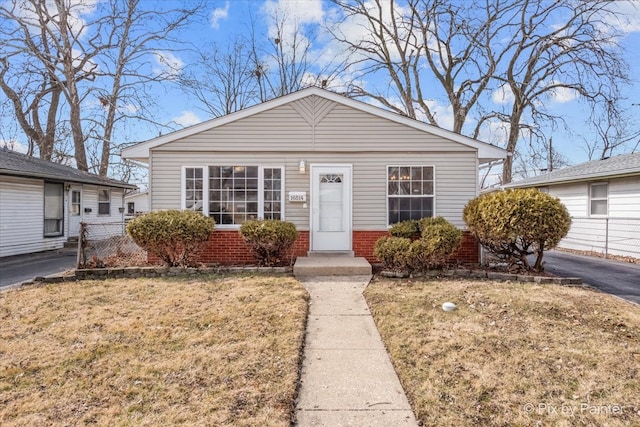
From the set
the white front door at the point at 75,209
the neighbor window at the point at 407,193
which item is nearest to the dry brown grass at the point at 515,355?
the neighbor window at the point at 407,193

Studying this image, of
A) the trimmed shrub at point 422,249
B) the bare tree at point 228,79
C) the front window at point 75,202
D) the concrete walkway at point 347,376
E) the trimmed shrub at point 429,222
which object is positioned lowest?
the concrete walkway at point 347,376

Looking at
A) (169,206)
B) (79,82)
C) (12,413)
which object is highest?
(79,82)

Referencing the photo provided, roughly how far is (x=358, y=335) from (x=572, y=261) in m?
9.38

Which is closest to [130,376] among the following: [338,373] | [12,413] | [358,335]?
[12,413]

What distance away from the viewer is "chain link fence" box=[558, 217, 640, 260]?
34.1 feet

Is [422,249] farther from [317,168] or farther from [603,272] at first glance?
[603,272]

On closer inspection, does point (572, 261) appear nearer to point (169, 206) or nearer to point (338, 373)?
point (338, 373)

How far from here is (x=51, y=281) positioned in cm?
704

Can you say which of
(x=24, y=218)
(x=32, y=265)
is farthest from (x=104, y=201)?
(x=32, y=265)

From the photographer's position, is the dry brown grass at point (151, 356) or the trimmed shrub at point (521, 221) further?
the trimmed shrub at point (521, 221)

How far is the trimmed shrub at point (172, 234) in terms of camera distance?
7.24 m

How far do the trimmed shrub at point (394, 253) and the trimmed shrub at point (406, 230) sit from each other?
689 mm

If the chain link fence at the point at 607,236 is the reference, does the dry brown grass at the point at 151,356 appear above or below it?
below

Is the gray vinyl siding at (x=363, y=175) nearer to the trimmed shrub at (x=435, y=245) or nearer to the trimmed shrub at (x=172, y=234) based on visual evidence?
the trimmed shrub at (x=172, y=234)
